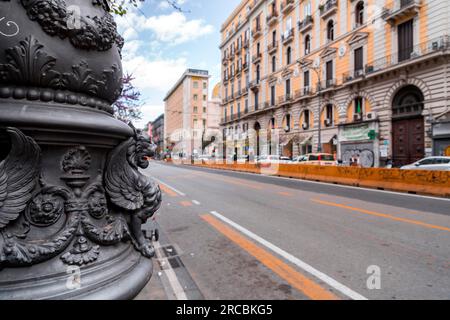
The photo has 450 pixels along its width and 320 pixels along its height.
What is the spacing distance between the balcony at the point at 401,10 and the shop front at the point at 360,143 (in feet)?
28.6

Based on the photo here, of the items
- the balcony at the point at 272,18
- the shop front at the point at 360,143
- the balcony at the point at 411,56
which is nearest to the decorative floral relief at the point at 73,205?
the balcony at the point at 411,56

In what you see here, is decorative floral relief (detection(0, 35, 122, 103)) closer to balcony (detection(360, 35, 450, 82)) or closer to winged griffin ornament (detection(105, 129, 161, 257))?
winged griffin ornament (detection(105, 129, 161, 257))

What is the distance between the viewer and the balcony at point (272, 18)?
3988 centimetres

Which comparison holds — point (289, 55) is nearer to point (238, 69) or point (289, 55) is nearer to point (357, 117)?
point (238, 69)

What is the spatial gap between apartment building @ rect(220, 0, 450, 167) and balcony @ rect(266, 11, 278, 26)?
0.43 feet

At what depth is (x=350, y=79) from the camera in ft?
89.4

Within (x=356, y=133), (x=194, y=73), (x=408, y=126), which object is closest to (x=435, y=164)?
(x=408, y=126)

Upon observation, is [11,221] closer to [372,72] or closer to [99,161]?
[99,161]

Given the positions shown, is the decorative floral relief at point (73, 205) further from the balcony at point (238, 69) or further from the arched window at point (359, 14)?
the balcony at point (238, 69)

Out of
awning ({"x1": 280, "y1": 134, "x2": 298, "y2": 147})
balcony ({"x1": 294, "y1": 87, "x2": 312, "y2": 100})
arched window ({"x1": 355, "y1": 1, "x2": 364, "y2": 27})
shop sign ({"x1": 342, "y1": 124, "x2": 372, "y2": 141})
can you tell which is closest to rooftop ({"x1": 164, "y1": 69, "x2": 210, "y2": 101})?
awning ({"x1": 280, "y1": 134, "x2": 298, "y2": 147})

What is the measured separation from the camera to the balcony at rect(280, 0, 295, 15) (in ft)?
119

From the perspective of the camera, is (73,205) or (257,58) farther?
(257,58)

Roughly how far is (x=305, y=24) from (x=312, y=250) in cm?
3517
